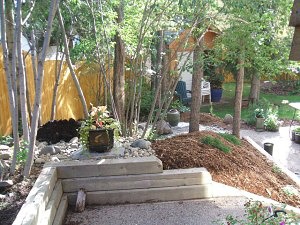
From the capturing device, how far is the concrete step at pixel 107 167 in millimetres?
3525

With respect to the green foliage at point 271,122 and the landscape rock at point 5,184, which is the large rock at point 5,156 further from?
the green foliage at point 271,122

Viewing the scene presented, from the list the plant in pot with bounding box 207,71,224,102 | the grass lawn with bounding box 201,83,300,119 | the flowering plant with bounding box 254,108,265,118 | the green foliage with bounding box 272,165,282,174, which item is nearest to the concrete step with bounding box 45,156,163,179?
the green foliage with bounding box 272,165,282,174

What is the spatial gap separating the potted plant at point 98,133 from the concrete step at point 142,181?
456 mm

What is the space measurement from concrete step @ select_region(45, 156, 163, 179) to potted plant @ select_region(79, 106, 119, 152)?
0.27 meters

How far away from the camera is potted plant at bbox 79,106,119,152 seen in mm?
3834

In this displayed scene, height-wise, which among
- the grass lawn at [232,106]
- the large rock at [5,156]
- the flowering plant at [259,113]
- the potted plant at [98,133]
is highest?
the potted plant at [98,133]

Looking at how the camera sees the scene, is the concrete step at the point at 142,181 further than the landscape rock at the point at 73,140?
No

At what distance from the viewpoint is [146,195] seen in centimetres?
359

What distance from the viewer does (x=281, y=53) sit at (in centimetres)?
584

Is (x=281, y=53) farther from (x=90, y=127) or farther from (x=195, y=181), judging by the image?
(x=90, y=127)

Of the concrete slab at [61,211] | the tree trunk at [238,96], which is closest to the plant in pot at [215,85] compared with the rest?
the tree trunk at [238,96]

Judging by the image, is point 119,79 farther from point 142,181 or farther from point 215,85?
point 215,85

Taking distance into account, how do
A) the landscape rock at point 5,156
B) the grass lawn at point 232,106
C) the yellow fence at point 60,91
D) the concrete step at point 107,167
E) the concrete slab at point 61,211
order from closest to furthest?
the concrete slab at point 61,211, the concrete step at point 107,167, the landscape rock at point 5,156, the yellow fence at point 60,91, the grass lawn at point 232,106

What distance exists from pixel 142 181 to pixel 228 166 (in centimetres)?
127
